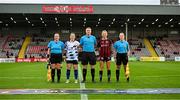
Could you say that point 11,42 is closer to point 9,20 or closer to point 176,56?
point 9,20

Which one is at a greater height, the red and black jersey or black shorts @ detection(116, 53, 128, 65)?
the red and black jersey

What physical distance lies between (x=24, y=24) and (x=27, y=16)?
1079cm

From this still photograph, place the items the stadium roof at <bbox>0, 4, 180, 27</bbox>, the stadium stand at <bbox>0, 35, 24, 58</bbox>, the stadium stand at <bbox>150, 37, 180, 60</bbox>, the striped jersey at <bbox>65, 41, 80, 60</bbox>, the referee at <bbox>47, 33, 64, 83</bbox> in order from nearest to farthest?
the striped jersey at <bbox>65, 41, 80, 60</bbox>, the referee at <bbox>47, 33, 64, 83</bbox>, the stadium roof at <bbox>0, 4, 180, 27</bbox>, the stadium stand at <bbox>0, 35, 24, 58</bbox>, the stadium stand at <bbox>150, 37, 180, 60</bbox>

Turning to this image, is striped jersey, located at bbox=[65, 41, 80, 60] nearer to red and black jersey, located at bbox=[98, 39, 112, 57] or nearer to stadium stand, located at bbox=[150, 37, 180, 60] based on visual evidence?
red and black jersey, located at bbox=[98, 39, 112, 57]

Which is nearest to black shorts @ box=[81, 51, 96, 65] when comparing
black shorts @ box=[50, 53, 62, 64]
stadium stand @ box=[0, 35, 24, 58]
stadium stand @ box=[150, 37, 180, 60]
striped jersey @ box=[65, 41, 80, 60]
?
striped jersey @ box=[65, 41, 80, 60]

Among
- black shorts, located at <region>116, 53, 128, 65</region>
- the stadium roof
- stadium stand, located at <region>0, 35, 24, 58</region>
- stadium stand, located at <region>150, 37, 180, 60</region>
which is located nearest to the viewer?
black shorts, located at <region>116, 53, 128, 65</region>

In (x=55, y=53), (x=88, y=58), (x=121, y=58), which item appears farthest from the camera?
(x=121, y=58)

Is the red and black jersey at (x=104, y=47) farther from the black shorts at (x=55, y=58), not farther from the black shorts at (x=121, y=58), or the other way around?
the black shorts at (x=55, y=58)

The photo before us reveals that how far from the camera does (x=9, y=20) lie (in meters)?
67.1

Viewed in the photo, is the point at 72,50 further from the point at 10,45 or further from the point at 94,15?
the point at 10,45

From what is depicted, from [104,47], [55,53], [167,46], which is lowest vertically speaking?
[55,53]

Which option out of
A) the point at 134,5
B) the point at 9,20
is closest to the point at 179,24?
the point at 134,5

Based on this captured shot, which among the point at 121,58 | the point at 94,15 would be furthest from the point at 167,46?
the point at 121,58

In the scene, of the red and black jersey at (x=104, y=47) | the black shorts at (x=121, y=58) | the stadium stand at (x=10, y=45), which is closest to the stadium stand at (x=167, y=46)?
the stadium stand at (x=10, y=45)
